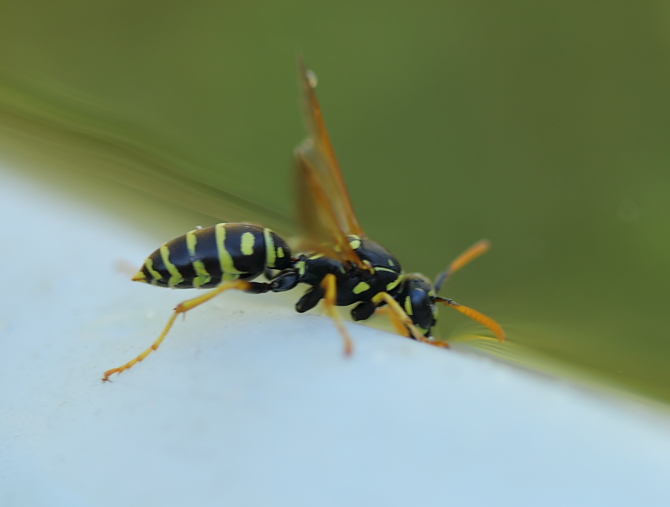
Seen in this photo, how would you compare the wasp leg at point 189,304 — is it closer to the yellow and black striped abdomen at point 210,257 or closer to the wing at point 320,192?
the yellow and black striped abdomen at point 210,257

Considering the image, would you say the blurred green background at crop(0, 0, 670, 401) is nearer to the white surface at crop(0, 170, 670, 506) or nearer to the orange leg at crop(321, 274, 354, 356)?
the orange leg at crop(321, 274, 354, 356)

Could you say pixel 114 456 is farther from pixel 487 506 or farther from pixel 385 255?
pixel 385 255

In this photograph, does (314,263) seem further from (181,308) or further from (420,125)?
(420,125)

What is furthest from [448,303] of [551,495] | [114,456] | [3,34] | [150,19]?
[3,34]

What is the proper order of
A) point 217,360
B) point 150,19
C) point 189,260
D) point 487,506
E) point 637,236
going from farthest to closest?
point 150,19
point 637,236
point 189,260
point 217,360
point 487,506

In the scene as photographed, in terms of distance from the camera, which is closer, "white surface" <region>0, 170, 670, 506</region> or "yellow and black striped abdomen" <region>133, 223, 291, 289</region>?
"white surface" <region>0, 170, 670, 506</region>

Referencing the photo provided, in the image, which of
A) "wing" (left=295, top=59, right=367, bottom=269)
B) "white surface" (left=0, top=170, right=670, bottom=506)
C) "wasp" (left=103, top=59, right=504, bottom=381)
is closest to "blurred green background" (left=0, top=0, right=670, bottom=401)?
"wasp" (left=103, top=59, right=504, bottom=381)
